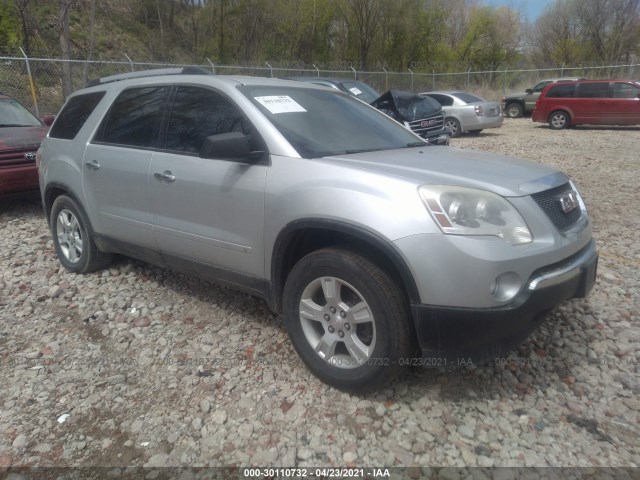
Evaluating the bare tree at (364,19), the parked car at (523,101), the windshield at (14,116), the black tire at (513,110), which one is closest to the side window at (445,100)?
the parked car at (523,101)

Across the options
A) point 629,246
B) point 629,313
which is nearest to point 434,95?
point 629,246

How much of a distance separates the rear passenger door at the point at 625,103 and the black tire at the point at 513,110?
644cm

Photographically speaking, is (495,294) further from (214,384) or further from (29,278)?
(29,278)

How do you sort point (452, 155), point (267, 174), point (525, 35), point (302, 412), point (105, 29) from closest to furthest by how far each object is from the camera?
point (302, 412) < point (267, 174) < point (452, 155) < point (105, 29) < point (525, 35)

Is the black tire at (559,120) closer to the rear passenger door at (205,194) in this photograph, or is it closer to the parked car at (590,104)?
the parked car at (590,104)

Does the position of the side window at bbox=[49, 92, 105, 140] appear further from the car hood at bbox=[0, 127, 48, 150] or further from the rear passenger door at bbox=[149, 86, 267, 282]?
the car hood at bbox=[0, 127, 48, 150]

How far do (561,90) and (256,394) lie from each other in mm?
17724

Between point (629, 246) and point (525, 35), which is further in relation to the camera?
point (525, 35)

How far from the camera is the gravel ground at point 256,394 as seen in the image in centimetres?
252

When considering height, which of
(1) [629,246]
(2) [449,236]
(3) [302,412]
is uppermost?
(2) [449,236]

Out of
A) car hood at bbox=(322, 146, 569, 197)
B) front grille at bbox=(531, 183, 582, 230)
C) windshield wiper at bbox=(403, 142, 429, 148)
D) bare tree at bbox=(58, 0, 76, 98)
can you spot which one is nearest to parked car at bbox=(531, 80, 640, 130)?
bare tree at bbox=(58, 0, 76, 98)

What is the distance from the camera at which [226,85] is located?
3453 millimetres

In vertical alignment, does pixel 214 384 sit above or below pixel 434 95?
below

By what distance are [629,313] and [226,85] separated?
3.36 m
